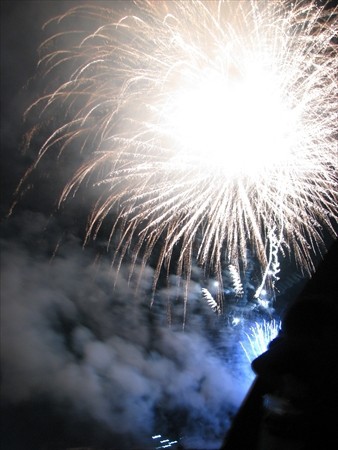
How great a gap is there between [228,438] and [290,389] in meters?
1.28

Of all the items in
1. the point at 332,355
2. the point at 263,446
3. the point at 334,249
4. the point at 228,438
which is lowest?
the point at 228,438

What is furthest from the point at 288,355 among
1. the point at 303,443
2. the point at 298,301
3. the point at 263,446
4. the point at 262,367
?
the point at 263,446

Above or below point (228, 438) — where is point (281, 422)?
above

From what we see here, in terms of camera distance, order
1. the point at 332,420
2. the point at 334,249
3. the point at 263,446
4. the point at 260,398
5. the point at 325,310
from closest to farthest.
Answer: the point at 332,420 < the point at 325,310 < the point at 263,446 < the point at 334,249 < the point at 260,398

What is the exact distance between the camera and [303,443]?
2578mm

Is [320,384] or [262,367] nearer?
[320,384]

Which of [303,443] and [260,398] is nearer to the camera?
[303,443]

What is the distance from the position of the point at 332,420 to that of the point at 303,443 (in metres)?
0.31

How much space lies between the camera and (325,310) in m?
2.63

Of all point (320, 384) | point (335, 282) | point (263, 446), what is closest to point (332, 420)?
point (320, 384)

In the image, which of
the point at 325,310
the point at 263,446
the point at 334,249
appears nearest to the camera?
the point at 325,310

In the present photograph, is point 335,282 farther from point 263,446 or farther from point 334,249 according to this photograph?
point 263,446

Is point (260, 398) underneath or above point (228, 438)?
above

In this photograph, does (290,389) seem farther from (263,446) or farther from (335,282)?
(335,282)
